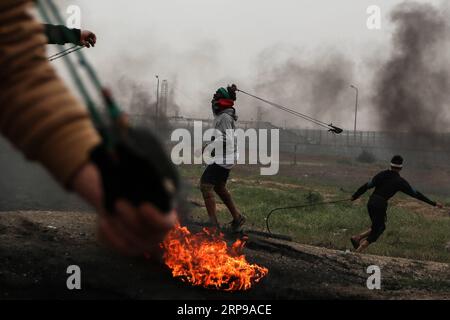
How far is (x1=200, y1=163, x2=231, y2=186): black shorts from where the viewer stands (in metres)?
8.83

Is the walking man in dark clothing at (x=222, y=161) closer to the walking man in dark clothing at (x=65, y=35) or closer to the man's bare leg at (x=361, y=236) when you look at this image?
the man's bare leg at (x=361, y=236)

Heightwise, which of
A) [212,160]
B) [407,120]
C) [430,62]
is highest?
[430,62]

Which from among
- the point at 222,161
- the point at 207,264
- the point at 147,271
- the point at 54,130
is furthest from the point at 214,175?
the point at 54,130

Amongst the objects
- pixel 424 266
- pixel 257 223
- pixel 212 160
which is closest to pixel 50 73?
pixel 212 160

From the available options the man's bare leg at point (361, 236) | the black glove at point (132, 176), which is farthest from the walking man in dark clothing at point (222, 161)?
the black glove at point (132, 176)

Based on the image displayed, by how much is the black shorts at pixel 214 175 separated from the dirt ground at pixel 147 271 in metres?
1.05

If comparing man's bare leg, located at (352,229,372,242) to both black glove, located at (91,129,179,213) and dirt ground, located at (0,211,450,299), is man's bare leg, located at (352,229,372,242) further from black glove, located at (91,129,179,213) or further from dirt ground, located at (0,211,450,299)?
black glove, located at (91,129,179,213)

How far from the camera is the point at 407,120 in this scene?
43.5 metres

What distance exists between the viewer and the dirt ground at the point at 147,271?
19.6ft

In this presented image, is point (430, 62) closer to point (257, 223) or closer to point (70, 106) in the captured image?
point (257, 223)

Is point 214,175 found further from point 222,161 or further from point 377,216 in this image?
point 377,216
